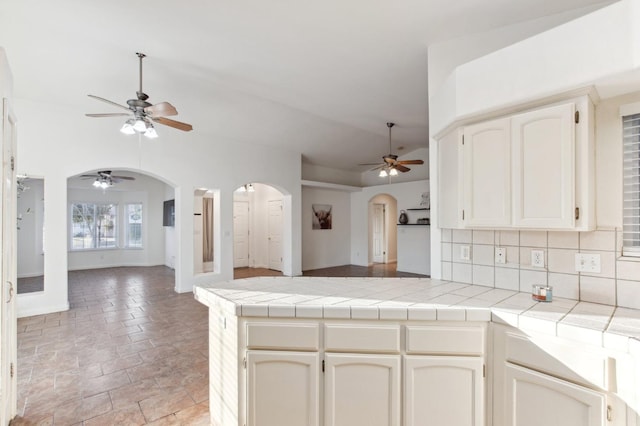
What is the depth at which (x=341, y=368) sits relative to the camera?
1.67 m

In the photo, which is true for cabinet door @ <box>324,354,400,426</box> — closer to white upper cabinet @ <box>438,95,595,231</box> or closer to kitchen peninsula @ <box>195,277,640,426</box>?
kitchen peninsula @ <box>195,277,640,426</box>

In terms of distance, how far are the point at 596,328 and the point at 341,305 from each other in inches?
46.0

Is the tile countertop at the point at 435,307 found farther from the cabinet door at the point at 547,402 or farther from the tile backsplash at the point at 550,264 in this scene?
the cabinet door at the point at 547,402

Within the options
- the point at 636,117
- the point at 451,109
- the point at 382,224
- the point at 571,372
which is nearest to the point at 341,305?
the point at 571,372

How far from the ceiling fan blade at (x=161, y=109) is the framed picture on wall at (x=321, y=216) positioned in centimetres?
572

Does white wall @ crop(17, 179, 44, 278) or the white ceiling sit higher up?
the white ceiling

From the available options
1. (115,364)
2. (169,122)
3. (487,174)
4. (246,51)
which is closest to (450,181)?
(487,174)

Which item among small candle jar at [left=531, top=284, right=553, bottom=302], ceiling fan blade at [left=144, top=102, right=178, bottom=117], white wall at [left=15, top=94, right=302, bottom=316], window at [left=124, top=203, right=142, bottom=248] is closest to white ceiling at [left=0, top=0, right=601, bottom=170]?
white wall at [left=15, top=94, right=302, bottom=316]

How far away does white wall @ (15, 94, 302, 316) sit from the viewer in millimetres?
4729

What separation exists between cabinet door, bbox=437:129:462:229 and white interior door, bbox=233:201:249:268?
7452mm

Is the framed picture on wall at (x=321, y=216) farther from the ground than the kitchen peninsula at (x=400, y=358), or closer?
farther from the ground

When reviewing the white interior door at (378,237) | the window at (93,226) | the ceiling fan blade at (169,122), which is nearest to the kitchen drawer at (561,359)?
the ceiling fan blade at (169,122)

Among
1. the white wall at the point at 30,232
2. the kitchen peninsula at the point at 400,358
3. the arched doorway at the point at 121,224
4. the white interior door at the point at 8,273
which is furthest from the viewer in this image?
the arched doorway at the point at 121,224

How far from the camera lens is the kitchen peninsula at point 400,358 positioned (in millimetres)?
1531
